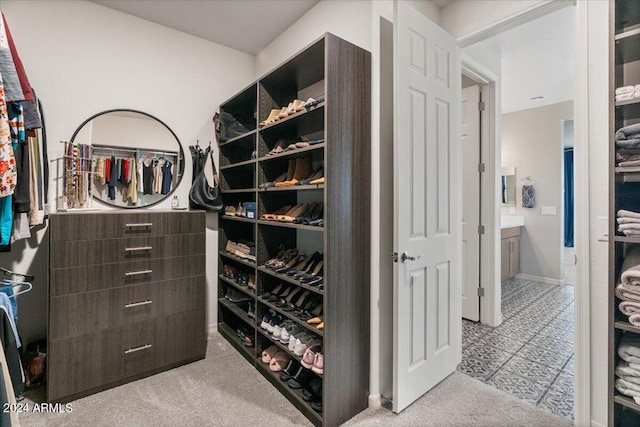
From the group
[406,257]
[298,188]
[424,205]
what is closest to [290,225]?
[298,188]

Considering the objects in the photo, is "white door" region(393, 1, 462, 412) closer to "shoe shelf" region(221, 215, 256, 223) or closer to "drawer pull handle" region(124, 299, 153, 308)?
"shoe shelf" region(221, 215, 256, 223)

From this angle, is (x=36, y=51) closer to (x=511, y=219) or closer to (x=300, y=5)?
(x=300, y=5)

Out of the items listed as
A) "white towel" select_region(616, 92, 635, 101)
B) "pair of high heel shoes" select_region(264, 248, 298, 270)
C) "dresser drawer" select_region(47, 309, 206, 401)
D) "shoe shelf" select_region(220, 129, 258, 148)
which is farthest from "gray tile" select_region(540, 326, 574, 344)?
"shoe shelf" select_region(220, 129, 258, 148)

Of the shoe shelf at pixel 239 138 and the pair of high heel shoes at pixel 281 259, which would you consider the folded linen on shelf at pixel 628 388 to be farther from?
the shoe shelf at pixel 239 138

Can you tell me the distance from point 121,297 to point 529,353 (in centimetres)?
312

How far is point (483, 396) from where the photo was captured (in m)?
1.95

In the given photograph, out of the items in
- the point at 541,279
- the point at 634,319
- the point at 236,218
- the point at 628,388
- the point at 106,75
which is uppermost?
the point at 106,75

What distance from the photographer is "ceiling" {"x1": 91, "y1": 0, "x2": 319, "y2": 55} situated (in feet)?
7.68

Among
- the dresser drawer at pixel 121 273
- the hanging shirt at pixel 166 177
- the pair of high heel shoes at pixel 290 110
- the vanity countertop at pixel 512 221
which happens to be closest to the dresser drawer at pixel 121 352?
the dresser drawer at pixel 121 273

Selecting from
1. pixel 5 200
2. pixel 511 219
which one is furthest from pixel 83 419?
pixel 511 219

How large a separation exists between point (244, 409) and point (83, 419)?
90cm

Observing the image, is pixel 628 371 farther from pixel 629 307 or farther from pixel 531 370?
pixel 531 370

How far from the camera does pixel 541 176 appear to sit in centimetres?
479

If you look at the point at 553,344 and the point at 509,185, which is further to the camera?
the point at 509,185
